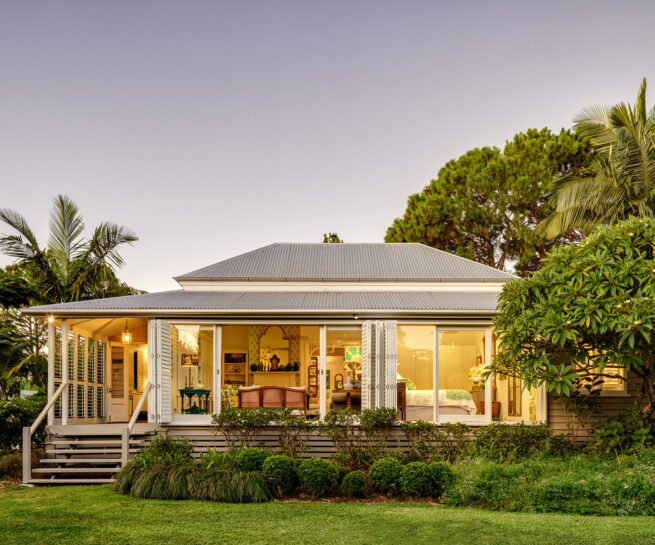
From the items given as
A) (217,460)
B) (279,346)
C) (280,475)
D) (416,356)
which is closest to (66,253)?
(279,346)

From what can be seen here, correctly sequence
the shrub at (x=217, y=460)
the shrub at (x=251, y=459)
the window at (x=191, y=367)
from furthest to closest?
the window at (x=191, y=367), the shrub at (x=251, y=459), the shrub at (x=217, y=460)

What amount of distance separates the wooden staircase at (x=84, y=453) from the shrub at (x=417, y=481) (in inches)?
201

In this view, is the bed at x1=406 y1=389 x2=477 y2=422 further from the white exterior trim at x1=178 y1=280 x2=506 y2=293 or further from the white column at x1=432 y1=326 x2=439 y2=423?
the white exterior trim at x1=178 y1=280 x2=506 y2=293

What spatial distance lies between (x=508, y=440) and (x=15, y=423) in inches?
380

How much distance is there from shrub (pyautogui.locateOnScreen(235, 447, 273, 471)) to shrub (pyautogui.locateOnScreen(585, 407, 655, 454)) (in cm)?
586

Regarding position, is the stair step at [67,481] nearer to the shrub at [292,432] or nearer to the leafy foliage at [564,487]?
the shrub at [292,432]

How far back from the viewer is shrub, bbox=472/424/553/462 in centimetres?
1107

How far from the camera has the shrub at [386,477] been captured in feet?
31.0

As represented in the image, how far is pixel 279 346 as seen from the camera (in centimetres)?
1788

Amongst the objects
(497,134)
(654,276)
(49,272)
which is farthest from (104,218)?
(497,134)

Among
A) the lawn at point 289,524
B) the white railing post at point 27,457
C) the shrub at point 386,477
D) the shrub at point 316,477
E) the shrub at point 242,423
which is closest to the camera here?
the lawn at point 289,524

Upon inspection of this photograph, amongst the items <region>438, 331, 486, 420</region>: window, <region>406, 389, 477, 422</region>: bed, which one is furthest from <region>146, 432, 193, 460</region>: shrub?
<region>438, 331, 486, 420</region>: window

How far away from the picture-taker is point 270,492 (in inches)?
363

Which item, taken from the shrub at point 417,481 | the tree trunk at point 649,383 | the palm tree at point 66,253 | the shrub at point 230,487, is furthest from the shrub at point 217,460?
the palm tree at point 66,253
